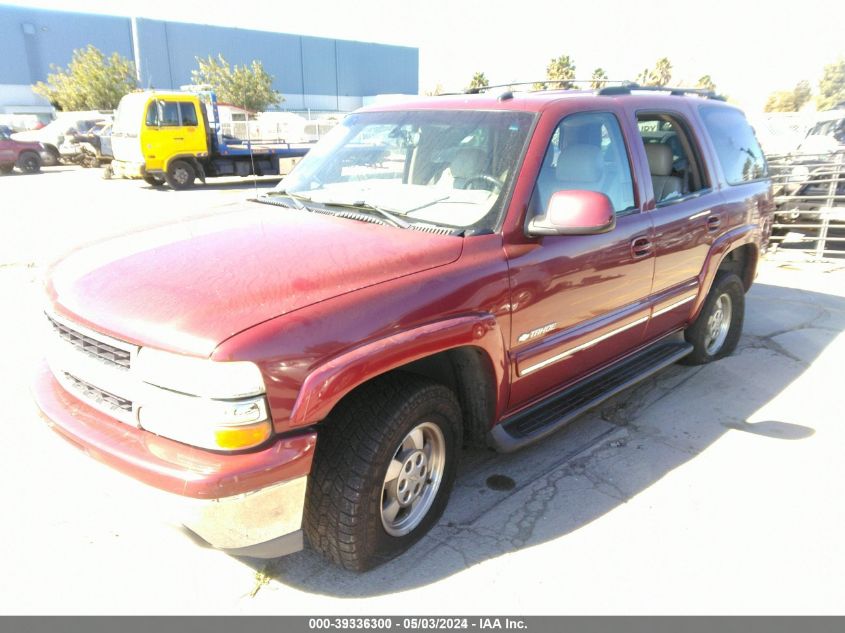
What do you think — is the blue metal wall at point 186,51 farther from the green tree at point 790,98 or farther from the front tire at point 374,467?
the front tire at point 374,467

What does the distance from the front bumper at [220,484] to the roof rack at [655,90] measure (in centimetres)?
271

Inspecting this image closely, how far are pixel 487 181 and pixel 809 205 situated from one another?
7852mm

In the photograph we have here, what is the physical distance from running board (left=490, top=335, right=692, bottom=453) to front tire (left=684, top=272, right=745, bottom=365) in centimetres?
42

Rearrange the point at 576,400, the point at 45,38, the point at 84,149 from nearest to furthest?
the point at 576,400
the point at 84,149
the point at 45,38

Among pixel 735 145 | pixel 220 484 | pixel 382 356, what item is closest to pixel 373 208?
pixel 382 356

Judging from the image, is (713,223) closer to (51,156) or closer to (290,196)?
(290,196)

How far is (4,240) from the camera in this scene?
30.3 ft

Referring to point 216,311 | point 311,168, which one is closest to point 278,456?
point 216,311

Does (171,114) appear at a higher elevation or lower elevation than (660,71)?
lower

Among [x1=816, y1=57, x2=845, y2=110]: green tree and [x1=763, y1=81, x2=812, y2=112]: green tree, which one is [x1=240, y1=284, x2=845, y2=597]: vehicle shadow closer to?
[x1=763, y1=81, x2=812, y2=112]: green tree

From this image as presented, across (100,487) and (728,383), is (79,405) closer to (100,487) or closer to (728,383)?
(100,487)

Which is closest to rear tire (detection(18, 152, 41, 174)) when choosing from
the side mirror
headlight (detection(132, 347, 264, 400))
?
headlight (detection(132, 347, 264, 400))

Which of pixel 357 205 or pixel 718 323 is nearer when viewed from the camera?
pixel 357 205

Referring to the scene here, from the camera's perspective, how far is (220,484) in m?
1.97
